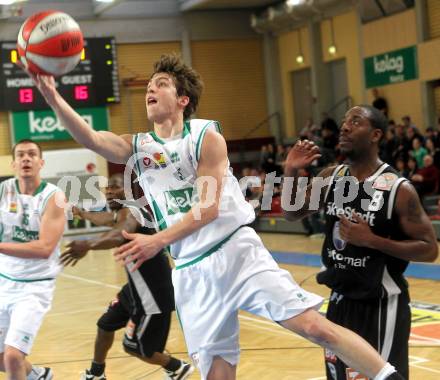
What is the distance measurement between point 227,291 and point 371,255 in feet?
2.42

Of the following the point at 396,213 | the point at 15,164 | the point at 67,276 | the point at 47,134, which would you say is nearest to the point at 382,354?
the point at 396,213

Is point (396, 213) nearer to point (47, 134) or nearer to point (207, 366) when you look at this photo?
point (207, 366)

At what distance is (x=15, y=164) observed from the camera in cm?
562

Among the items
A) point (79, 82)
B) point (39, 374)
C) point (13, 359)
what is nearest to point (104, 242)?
point (13, 359)

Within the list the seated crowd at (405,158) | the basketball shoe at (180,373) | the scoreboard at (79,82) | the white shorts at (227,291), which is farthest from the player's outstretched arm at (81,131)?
the scoreboard at (79,82)

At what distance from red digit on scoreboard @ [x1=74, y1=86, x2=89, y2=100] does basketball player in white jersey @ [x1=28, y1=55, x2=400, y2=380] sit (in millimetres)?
17435

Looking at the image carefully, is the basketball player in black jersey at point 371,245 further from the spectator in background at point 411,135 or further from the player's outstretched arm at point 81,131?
the spectator in background at point 411,135

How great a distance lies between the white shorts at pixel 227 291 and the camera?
13.1ft

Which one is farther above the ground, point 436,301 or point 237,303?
point 237,303

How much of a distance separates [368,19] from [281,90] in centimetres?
489

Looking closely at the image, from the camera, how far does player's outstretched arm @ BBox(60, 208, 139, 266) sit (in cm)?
472

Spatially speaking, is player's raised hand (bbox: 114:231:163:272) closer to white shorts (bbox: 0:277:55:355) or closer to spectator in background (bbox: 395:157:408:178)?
white shorts (bbox: 0:277:55:355)

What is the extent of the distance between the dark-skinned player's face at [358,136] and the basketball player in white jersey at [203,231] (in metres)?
0.61

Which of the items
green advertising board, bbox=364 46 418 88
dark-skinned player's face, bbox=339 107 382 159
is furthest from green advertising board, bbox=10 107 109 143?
dark-skinned player's face, bbox=339 107 382 159
